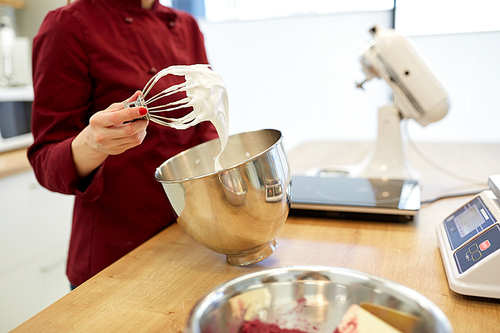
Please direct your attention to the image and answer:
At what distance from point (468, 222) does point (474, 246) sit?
0.09 meters

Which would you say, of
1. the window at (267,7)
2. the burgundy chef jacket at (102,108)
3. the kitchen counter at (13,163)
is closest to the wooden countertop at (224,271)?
the burgundy chef jacket at (102,108)

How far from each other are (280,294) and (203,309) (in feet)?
0.37

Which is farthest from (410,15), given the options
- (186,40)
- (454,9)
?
(186,40)

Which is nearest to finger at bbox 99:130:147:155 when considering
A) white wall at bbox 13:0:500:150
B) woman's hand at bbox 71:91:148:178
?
woman's hand at bbox 71:91:148:178

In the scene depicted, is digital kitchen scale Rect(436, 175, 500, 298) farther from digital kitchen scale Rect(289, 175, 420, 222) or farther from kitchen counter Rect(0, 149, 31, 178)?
kitchen counter Rect(0, 149, 31, 178)

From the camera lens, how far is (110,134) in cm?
66

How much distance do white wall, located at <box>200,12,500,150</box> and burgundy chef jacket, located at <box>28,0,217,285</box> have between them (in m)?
1.76

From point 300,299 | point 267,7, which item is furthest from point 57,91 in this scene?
point 267,7

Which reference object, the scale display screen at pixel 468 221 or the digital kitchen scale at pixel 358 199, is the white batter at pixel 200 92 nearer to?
the digital kitchen scale at pixel 358 199

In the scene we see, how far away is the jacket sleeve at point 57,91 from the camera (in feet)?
2.80

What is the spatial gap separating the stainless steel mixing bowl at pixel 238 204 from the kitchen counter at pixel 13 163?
3.92ft

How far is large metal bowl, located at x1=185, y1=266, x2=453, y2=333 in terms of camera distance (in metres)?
0.50

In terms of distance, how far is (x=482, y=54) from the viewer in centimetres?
219

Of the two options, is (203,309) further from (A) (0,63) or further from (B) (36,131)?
(A) (0,63)
